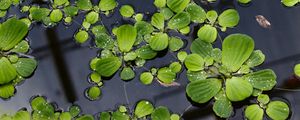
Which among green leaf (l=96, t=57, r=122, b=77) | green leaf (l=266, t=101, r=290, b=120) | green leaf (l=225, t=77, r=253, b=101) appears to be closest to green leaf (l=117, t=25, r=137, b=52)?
green leaf (l=96, t=57, r=122, b=77)

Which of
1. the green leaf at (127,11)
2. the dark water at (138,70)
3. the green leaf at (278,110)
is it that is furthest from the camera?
the green leaf at (127,11)

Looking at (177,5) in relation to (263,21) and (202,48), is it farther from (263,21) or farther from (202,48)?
(263,21)

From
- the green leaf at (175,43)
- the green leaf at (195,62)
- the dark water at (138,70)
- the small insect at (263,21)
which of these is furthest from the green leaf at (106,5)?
the small insect at (263,21)

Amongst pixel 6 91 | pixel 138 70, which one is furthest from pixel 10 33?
pixel 138 70

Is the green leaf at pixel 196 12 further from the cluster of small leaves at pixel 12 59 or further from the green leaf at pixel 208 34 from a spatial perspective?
the cluster of small leaves at pixel 12 59

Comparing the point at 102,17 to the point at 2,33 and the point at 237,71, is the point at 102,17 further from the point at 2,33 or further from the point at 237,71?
the point at 237,71

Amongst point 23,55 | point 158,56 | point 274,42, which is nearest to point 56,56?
point 23,55
